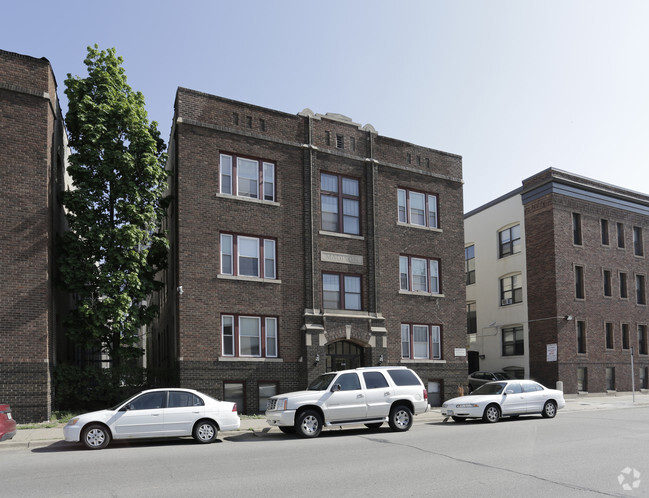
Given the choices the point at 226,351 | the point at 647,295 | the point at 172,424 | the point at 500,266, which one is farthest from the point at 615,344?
the point at 172,424

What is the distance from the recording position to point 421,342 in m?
26.7

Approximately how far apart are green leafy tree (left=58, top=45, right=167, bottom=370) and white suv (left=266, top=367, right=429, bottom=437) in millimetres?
6734

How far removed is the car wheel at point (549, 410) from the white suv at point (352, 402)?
5.61 m

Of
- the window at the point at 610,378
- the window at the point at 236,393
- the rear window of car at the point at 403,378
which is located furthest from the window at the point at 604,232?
the window at the point at 236,393

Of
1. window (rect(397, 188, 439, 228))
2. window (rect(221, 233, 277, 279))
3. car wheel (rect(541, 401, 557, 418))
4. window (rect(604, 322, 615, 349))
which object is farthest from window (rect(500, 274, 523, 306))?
window (rect(221, 233, 277, 279))

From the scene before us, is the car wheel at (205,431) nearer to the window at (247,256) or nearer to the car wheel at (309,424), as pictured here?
the car wheel at (309,424)

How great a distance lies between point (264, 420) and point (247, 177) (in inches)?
352

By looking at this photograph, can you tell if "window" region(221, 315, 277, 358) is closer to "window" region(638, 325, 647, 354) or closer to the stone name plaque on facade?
the stone name plaque on facade

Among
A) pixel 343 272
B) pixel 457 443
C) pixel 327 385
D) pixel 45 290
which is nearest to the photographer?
pixel 457 443

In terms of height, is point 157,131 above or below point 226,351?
above

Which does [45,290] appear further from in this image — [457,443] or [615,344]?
[615,344]

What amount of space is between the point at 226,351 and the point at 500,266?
2132 cm

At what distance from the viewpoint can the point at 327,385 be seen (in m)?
17.0

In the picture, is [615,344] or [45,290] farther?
[615,344]
